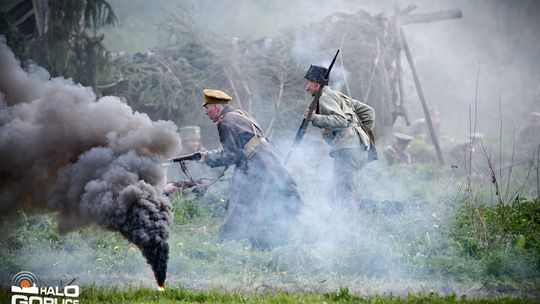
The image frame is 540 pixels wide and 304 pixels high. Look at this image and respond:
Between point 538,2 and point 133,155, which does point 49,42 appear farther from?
point 538,2

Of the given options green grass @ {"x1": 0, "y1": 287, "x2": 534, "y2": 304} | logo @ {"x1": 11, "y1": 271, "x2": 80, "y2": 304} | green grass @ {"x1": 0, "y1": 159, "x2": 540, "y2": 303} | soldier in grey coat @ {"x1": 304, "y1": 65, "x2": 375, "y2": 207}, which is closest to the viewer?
green grass @ {"x1": 0, "y1": 287, "x2": 534, "y2": 304}

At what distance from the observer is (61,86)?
7.59 meters

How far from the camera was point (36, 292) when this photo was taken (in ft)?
22.1

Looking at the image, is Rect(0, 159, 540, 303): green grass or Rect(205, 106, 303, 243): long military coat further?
Rect(205, 106, 303, 243): long military coat

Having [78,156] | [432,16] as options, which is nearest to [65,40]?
[78,156]

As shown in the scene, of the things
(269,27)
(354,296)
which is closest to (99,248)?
(354,296)

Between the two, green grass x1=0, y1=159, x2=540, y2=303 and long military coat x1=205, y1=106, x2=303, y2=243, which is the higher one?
long military coat x1=205, y1=106, x2=303, y2=243

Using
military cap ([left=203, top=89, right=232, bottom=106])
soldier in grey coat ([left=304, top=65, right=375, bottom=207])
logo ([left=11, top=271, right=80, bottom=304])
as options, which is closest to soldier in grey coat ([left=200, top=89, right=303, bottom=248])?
military cap ([left=203, top=89, right=232, bottom=106])

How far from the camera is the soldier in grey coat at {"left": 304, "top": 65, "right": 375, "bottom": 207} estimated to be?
8.95 metres

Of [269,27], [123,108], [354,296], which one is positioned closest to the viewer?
[354,296]

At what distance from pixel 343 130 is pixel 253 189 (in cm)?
161

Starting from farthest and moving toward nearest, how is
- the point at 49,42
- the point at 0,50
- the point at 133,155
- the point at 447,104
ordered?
1. the point at 447,104
2. the point at 49,42
3. the point at 0,50
4. the point at 133,155

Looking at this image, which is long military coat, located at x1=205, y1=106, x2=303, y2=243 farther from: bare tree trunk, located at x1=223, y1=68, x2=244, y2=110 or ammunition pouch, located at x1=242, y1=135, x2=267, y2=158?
bare tree trunk, located at x1=223, y1=68, x2=244, y2=110

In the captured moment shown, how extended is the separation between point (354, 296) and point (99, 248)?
13.2 ft
